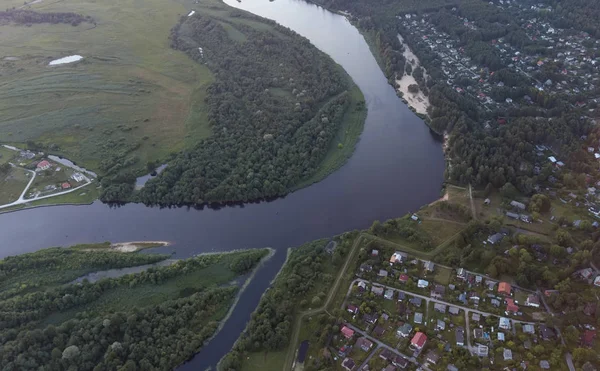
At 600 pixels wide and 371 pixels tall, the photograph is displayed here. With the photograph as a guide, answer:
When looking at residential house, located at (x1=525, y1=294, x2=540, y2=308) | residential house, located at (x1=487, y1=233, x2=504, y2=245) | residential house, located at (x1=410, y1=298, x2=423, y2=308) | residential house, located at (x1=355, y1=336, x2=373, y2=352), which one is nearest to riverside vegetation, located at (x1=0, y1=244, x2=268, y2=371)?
residential house, located at (x1=355, y1=336, x2=373, y2=352)

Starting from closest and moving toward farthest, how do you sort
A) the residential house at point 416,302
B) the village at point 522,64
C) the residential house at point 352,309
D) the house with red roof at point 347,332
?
the house with red roof at point 347,332 < the residential house at point 352,309 < the residential house at point 416,302 < the village at point 522,64

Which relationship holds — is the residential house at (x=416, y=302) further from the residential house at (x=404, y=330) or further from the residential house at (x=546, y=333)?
the residential house at (x=546, y=333)

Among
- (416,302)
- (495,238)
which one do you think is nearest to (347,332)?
(416,302)

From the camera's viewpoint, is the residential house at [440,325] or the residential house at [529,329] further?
the residential house at [440,325]

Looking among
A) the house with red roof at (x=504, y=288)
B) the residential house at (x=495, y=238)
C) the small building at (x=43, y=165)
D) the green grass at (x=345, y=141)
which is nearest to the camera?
the house with red roof at (x=504, y=288)

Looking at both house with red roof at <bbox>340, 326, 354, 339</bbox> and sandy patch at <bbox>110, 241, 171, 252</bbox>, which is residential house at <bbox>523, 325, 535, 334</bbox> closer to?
house with red roof at <bbox>340, 326, 354, 339</bbox>

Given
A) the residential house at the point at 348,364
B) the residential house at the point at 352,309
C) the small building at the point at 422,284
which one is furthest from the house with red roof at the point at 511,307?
the residential house at the point at 348,364

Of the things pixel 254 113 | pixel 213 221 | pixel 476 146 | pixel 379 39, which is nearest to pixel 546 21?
pixel 379 39
